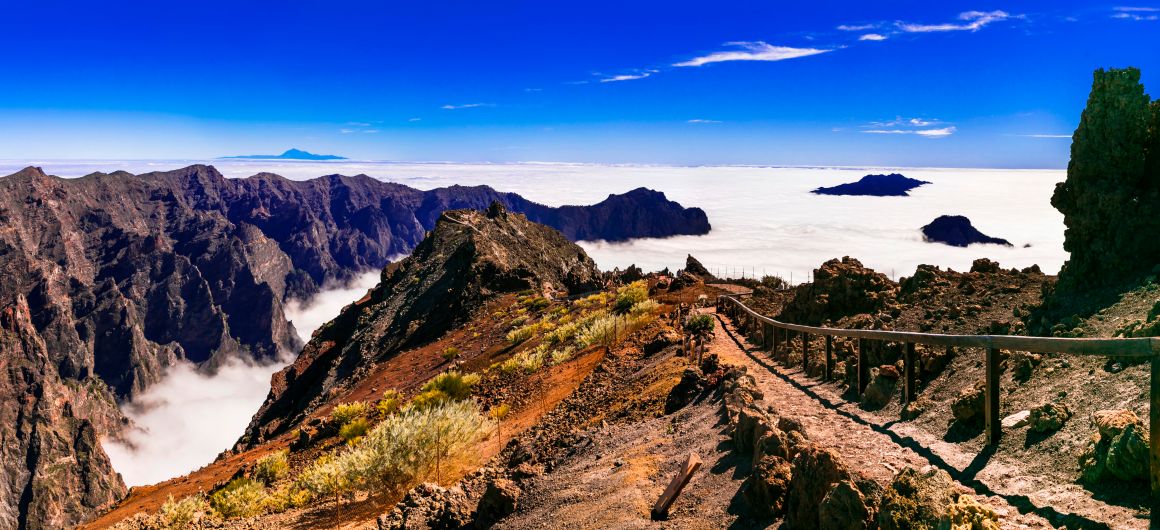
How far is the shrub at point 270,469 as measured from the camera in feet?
42.6

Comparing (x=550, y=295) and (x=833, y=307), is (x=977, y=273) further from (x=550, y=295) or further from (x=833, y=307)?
(x=550, y=295)

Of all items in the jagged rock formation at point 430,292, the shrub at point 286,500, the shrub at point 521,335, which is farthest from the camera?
the jagged rock formation at point 430,292

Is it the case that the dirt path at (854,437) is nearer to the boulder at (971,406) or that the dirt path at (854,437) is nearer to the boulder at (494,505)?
the boulder at (971,406)

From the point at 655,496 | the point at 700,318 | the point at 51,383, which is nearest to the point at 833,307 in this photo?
the point at 700,318

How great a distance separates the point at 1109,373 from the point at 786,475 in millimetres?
2726

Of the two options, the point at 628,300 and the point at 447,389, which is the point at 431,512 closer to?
the point at 447,389

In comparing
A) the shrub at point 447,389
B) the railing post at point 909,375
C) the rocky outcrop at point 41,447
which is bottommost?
the rocky outcrop at point 41,447

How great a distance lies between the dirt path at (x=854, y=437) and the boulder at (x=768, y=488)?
0.58 meters

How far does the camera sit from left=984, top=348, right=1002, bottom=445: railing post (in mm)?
5066

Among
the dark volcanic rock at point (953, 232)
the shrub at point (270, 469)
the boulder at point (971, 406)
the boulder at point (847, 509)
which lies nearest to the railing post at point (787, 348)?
the boulder at point (971, 406)

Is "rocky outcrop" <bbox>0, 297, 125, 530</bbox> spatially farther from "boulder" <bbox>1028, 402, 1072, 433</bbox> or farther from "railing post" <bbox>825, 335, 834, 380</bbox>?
"boulder" <bbox>1028, 402, 1072, 433</bbox>

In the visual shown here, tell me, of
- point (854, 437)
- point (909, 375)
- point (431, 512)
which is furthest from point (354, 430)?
point (909, 375)

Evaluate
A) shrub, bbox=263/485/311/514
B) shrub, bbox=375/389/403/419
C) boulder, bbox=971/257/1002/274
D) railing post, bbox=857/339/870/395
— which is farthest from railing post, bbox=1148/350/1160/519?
shrub, bbox=375/389/403/419

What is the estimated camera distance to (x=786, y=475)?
459 centimetres
